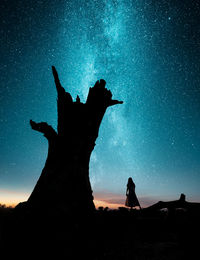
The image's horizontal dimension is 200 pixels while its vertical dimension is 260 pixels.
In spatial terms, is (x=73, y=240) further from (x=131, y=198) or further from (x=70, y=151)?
(x=131, y=198)

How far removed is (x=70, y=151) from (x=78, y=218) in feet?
5.47

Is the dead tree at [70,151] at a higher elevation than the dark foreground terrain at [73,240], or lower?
higher

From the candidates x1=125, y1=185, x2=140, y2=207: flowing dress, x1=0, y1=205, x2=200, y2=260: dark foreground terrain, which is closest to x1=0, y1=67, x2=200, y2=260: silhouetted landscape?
x1=0, y1=205, x2=200, y2=260: dark foreground terrain

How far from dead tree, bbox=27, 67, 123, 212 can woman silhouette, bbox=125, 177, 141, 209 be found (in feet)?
27.7

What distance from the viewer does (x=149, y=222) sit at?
427 cm

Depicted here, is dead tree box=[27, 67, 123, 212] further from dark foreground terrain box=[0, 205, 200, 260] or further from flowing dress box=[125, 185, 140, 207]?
flowing dress box=[125, 185, 140, 207]

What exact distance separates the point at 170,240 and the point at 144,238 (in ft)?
2.52

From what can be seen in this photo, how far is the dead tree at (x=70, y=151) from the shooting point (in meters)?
3.42

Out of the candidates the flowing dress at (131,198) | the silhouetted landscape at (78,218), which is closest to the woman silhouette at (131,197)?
the flowing dress at (131,198)

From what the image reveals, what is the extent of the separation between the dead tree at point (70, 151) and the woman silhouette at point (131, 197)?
27.7 feet

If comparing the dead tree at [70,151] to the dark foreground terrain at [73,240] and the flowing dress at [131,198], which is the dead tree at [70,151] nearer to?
the dark foreground terrain at [73,240]

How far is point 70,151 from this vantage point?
4086 millimetres

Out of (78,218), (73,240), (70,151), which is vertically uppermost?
(70,151)

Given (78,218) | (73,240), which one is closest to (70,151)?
(78,218)
